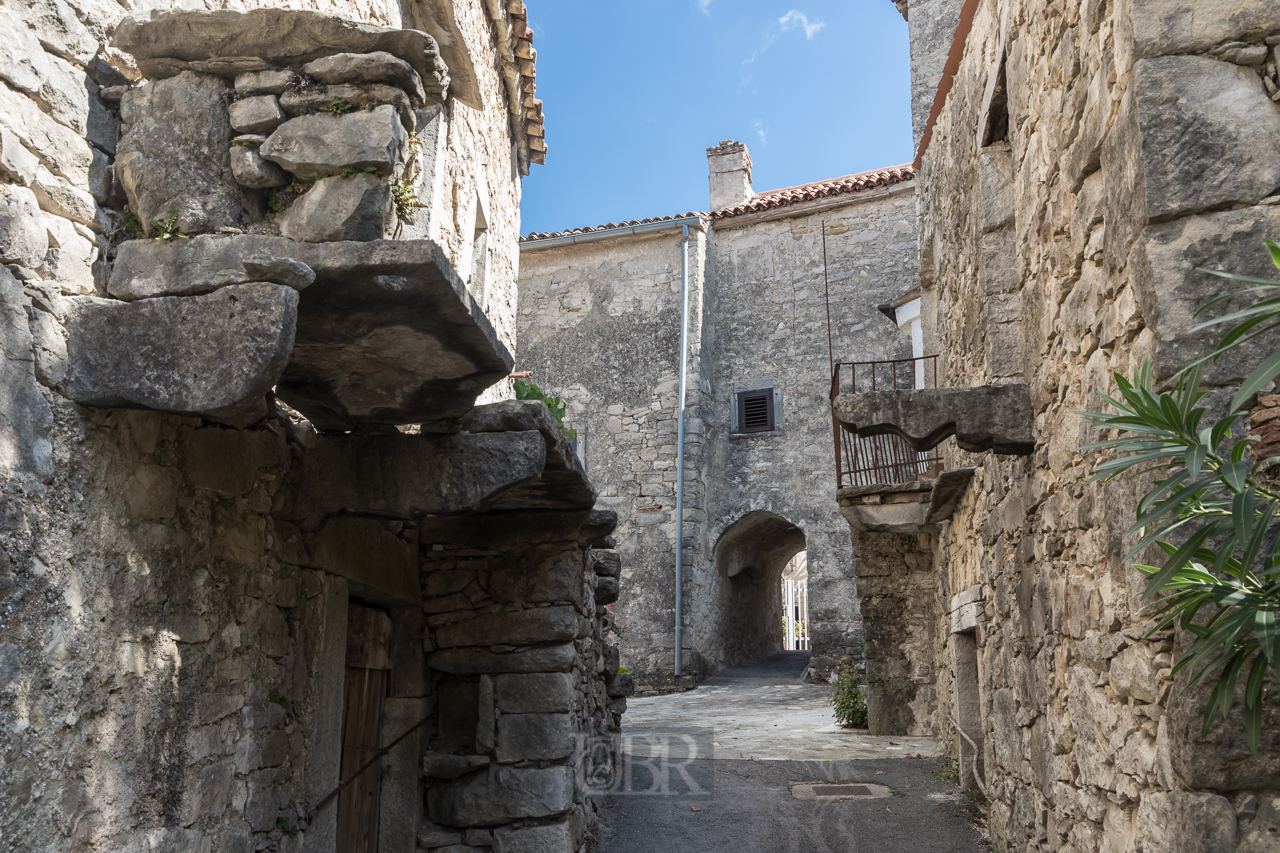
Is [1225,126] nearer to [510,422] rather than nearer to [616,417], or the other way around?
[510,422]

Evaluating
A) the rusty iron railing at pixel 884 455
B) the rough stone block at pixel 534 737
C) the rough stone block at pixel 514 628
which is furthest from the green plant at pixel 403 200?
the rusty iron railing at pixel 884 455

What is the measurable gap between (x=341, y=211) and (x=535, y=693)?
3.07 m

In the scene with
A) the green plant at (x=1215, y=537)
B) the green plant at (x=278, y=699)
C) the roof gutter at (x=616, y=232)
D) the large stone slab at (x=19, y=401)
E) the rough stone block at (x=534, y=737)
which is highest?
the roof gutter at (x=616, y=232)

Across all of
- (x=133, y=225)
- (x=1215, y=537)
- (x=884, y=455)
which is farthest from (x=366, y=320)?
(x=884, y=455)

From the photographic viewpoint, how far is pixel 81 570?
7.11 ft

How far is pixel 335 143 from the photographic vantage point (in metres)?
2.45

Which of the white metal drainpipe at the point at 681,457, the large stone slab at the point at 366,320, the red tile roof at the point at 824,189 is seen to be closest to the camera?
the large stone slab at the point at 366,320

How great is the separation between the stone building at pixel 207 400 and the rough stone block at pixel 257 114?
0.01m

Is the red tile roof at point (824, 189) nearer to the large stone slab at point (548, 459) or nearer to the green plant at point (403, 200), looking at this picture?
the large stone slab at point (548, 459)

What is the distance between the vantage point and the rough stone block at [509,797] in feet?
15.0

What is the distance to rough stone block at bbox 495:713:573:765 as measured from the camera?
15.2 ft

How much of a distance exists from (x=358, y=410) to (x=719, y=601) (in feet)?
36.0

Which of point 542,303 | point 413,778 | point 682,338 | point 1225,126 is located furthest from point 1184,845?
point 542,303

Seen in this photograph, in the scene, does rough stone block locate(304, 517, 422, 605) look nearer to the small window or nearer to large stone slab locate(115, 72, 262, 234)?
large stone slab locate(115, 72, 262, 234)
